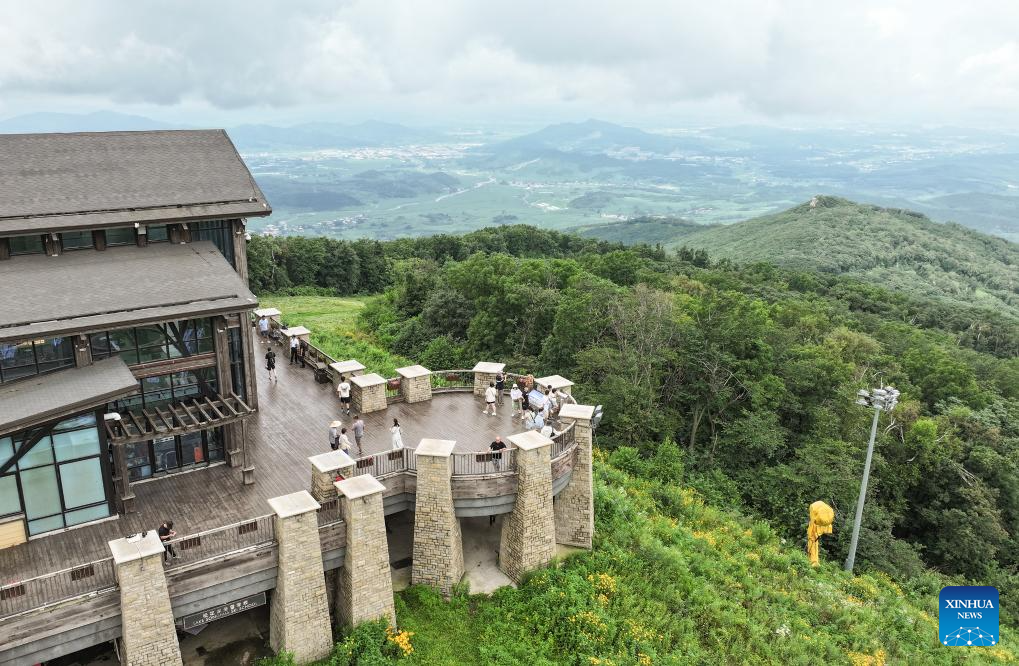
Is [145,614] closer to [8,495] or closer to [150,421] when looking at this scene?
[8,495]

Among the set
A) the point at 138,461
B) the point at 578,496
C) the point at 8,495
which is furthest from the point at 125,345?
the point at 578,496

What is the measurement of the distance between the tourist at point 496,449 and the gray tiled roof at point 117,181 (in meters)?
11.1

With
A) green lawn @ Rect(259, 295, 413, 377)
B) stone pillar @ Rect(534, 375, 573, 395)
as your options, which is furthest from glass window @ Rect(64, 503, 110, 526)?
green lawn @ Rect(259, 295, 413, 377)

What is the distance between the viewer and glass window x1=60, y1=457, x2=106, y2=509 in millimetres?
17172

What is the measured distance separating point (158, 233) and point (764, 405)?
99.0 ft

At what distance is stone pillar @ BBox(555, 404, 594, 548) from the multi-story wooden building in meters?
10.0

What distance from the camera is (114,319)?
18.0 meters

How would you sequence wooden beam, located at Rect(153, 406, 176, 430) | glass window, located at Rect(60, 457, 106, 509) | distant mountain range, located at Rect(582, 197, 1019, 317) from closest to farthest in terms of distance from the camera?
glass window, located at Rect(60, 457, 106, 509), wooden beam, located at Rect(153, 406, 176, 430), distant mountain range, located at Rect(582, 197, 1019, 317)

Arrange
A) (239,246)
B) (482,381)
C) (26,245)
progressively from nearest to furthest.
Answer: (26,245) < (239,246) < (482,381)

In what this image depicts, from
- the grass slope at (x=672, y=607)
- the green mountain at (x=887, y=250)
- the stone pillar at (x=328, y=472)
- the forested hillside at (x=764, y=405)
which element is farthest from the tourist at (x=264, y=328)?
the green mountain at (x=887, y=250)

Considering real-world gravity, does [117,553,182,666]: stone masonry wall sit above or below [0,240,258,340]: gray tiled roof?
below

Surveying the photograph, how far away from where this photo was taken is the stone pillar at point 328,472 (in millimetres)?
18156

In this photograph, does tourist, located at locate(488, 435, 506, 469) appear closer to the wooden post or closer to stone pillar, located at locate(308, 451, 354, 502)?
stone pillar, located at locate(308, 451, 354, 502)

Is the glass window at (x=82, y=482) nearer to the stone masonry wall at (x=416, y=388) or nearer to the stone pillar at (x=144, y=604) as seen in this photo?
the stone pillar at (x=144, y=604)
